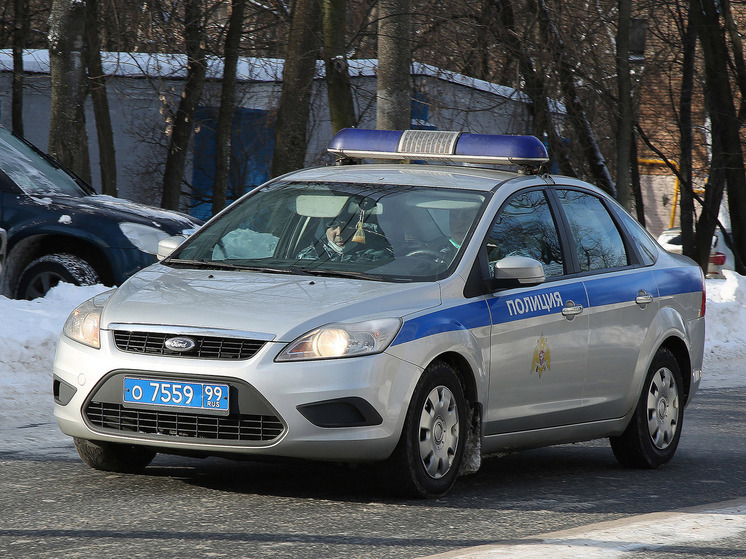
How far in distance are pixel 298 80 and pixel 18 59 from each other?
557cm

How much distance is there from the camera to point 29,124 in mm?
20219

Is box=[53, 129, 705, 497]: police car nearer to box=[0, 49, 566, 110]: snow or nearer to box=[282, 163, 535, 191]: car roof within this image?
box=[282, 163, 535, 191]: car roof

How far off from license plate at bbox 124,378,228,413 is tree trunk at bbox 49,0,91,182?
910 cm

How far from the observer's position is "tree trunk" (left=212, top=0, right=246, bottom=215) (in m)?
19.4

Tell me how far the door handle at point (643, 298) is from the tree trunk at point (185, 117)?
1237cm

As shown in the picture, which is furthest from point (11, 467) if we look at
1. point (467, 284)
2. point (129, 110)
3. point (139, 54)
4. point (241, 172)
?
point (241, 172)

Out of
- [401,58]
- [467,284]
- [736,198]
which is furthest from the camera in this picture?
[736,198]

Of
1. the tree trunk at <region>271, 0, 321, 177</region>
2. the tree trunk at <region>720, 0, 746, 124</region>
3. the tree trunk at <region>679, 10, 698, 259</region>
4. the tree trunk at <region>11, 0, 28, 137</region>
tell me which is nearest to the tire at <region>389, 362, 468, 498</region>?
the tree trunk at <region>271, 0, 321, 177</region>

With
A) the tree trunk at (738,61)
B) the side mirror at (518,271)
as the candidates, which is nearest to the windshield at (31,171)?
the side mirror at (518,271)

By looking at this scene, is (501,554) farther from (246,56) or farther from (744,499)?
(246,56)

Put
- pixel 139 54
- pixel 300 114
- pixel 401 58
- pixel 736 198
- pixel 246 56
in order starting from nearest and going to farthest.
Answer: pixel 401 58, pixel 300 114, pixel 139 54, pixel 736 198, pixel 246 56

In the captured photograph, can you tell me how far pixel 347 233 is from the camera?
249 inches

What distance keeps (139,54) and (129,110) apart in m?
2.30

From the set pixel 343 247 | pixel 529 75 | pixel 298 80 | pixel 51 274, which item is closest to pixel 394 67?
pixel 298 80
